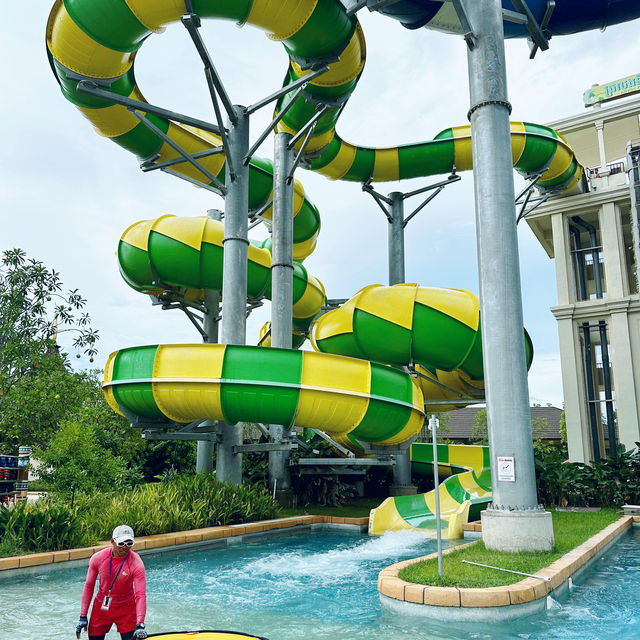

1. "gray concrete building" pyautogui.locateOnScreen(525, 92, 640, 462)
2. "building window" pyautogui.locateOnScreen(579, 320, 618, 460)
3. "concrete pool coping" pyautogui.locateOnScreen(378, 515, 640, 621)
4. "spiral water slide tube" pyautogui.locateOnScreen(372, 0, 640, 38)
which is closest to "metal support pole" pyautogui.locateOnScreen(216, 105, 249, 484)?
"spiral water slide tube" pyautogui.locateOnScreen(372, 0, 640, 38)

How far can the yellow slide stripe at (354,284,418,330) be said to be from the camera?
12.4 m

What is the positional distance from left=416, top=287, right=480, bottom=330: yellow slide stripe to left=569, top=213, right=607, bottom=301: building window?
758cm

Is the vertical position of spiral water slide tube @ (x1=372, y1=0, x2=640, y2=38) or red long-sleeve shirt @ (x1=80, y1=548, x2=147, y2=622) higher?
spiral water slide tube @ (x1=372, y1=0, x2=640, y2=38)

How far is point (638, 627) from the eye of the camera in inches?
207

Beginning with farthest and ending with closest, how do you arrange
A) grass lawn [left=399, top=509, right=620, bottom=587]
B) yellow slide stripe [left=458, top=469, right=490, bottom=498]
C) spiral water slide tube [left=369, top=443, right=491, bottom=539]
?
1. yellow slide stripe [left=458, top=469, right=490, bottom=498]
2. spiral water slide tube [left=369, top=443, right=491, bottom=539]
3. grass lawn [left=399, top=509, right=620, bottom=587]

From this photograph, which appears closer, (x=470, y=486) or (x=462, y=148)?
(x=470, y=486)

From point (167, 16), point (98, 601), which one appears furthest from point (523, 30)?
point (98, 601)

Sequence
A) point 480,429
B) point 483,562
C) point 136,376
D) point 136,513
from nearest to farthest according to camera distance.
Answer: point 483,562 → point 136,513 → point 136,376 → point 480,429

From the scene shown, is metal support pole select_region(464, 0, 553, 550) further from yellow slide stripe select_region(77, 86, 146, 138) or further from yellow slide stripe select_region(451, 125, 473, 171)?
yellow slide stripe select_region(451, 125, 473, 171)

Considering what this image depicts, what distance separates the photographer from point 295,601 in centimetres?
632

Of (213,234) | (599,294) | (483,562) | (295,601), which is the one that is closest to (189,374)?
(295,601)

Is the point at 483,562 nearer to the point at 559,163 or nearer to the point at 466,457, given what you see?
A: the point at 466,457

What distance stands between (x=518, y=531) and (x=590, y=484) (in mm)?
7398

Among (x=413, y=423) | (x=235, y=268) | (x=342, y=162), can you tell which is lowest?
(x=413, y=423)
